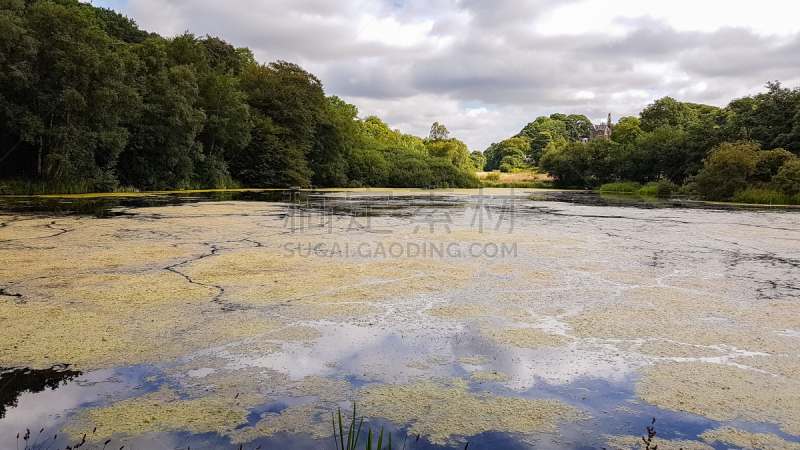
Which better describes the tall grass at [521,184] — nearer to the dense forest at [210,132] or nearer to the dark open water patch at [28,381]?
the dense forest at [210,132]

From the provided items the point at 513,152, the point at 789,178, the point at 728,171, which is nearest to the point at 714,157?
the point at 728,171

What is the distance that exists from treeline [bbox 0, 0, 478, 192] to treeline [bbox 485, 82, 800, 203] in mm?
19397

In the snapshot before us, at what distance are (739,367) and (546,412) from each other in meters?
1.19

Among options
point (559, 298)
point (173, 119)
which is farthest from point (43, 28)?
point (559, 298)

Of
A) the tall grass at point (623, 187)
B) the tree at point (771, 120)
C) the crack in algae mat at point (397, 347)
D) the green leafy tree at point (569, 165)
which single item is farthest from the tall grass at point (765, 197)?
the green leafy tree at point (569, 165)

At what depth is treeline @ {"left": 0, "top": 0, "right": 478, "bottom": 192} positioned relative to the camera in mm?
13461

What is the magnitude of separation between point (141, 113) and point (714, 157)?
21.0m

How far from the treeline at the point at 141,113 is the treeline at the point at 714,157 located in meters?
19.4

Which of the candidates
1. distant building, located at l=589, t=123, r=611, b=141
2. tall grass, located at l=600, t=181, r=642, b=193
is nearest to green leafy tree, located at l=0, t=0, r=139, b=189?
tall grass, located at l=600, t=181, r=642, b=193

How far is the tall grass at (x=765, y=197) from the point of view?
1700 centimetres

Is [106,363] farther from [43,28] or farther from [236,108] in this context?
[236,108]

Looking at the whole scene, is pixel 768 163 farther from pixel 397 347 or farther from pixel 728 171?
pixel 397 347

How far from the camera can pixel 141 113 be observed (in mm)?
17656

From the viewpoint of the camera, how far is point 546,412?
6.26ft
